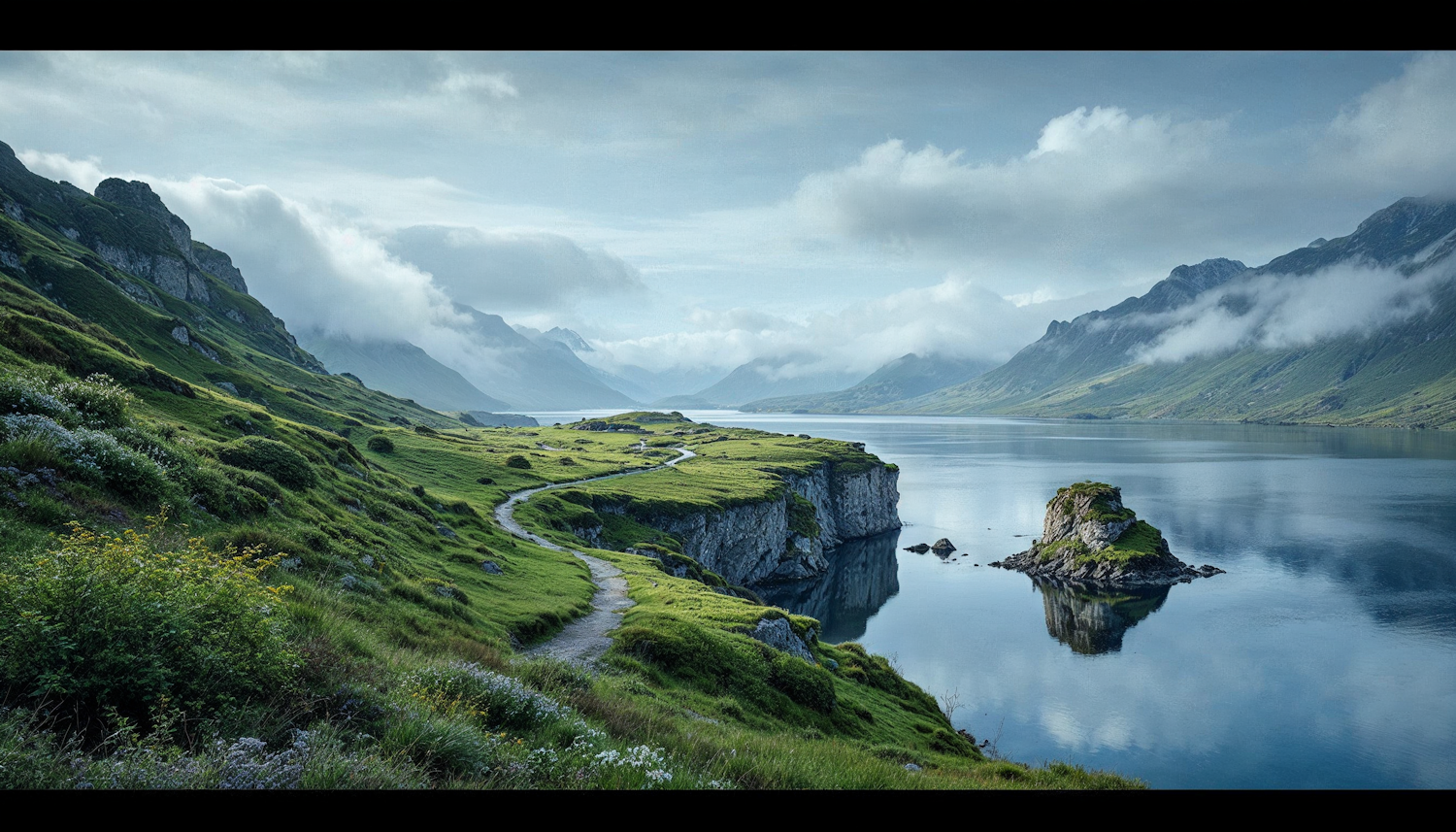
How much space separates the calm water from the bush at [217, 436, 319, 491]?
A: 2014 inches

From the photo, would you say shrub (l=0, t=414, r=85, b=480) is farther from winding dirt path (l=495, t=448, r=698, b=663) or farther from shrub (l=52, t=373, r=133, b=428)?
winding dirt path (l=495, t=448, r=698, b=663)

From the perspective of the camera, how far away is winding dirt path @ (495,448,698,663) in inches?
1070

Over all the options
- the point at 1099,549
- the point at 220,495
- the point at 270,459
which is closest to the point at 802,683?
the point at 220,495

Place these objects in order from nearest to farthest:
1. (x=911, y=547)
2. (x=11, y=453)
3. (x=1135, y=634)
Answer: (x=11, y=453) → (x=1135, y=634) → (x=911, y=547)

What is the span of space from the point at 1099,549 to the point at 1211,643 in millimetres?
27463

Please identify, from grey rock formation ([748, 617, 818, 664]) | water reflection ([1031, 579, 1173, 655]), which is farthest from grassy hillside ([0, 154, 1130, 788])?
water reflection ([1031, 579, 1173, 655])

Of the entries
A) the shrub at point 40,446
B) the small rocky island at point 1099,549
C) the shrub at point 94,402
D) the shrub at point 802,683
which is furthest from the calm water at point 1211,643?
the shrub at point 94,402

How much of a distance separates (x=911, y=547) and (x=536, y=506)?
2985 inches

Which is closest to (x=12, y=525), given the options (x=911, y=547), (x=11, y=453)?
(x=11, y=453)

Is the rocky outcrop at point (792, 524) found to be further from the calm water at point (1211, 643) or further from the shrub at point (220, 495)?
the shrub at point (220, 495)
